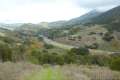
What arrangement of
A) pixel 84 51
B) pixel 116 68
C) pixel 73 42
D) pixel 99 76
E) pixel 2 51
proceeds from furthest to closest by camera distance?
pixel 73 42 < pixel 84 51 < pixel 2 51 < pixel 116 68 < pixel 99 76

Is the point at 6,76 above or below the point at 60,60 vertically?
above

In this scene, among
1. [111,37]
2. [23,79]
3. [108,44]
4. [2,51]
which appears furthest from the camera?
[111,37]

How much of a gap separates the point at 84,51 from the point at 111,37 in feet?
226

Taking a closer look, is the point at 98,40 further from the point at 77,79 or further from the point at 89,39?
the point at 77,79

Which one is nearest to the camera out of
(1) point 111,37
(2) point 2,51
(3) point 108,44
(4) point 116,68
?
(4) point 116,68

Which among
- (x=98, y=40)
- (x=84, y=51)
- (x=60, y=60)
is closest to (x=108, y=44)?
(x=98, y=40)

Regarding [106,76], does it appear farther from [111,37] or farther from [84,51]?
[111,37]

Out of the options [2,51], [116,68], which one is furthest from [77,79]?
[2,51]

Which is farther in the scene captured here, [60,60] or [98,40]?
[98,40]

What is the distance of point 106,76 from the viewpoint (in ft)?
56.7

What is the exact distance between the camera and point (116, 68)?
27.2 meters

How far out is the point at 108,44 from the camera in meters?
144

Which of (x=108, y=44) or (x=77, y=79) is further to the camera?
(x=108, y=44)

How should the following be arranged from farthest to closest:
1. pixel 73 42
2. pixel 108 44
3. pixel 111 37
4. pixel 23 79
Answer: pixel 73 42
pixel 111 37
pixel 108 44
pixel 23 79
